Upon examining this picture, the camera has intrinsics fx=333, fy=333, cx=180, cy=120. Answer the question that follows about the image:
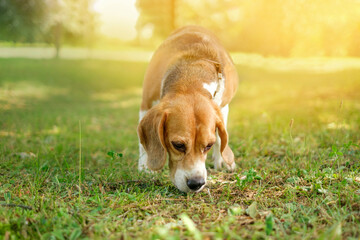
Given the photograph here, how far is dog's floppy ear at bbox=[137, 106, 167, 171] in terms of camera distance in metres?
3.26

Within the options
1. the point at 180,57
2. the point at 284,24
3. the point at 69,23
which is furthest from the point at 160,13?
the point at 69,23

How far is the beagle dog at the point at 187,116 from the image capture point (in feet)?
10.4

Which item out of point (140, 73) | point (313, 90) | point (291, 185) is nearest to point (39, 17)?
point (140, 73)

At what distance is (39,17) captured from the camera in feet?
74.9

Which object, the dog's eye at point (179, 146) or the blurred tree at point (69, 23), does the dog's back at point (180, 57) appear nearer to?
the dog's eye at point (179, 146)

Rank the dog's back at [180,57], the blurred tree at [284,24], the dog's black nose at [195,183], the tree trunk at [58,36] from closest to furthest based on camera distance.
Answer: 1. the dog's black nose at [195,183]
2. the dog's back at [180,57]
3. the blurred tree at [284,24]
4. the tree trunk at [58,36]

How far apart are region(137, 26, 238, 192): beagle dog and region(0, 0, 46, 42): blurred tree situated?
67.8ft

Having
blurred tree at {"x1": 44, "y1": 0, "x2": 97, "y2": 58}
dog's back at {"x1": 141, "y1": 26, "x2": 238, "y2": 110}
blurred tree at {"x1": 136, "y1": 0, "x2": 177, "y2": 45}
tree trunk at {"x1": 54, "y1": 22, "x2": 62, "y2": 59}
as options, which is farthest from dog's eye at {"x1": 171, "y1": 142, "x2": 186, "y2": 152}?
tree trunk at {"x1": 54, "y1": 22, "x2": 62, "y2": 59}

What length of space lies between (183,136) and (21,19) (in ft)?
73.6

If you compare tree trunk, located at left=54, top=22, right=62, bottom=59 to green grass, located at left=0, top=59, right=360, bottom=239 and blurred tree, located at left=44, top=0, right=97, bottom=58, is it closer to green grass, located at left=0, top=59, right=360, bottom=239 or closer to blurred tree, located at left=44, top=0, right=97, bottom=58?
blurred tree, located at left=44, top=0, right=97, bottom=58

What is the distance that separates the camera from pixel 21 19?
21812 mm

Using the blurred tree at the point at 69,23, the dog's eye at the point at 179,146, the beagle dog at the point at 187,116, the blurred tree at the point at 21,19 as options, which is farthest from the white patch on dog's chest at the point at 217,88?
the blurred tree at the point at 69,23

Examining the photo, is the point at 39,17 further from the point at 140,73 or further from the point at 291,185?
the point at 291,185

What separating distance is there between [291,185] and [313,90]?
10.6m
